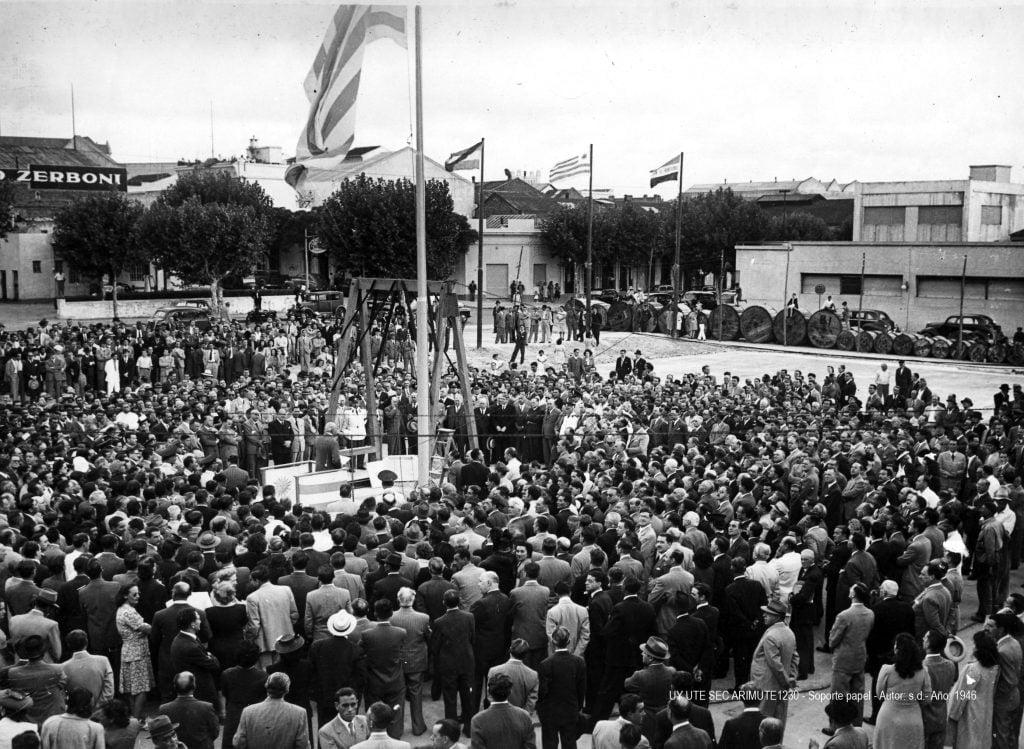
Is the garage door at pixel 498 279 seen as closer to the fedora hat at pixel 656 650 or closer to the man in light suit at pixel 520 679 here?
the man in light suit at pixel 520 679

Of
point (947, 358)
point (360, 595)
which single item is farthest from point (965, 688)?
point (947, 358)

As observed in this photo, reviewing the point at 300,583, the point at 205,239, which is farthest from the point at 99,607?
the point at 205,239

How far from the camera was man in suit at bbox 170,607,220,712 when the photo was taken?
25.8 ft

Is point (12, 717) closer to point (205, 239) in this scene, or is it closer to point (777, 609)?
point (777, 609)

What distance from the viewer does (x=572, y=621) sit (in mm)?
8562

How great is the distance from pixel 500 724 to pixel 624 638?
2.08 meters

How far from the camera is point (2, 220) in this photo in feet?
145

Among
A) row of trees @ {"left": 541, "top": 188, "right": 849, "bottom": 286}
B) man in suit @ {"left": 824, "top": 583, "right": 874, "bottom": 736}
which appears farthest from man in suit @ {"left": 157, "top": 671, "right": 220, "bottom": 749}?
row of trees @ {"left": 541, "top": 188, "right": 849, "bottom": 286}

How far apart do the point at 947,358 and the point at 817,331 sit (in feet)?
14.4

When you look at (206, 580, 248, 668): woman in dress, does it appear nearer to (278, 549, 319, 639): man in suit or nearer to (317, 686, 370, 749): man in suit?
(278, 549, 319, 639): man in suit

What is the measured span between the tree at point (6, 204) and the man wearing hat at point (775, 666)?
1708 inches

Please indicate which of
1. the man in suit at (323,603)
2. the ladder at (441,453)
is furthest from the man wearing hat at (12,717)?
the ladder at (441,453)

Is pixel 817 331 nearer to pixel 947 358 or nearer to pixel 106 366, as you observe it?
pixel 947 358

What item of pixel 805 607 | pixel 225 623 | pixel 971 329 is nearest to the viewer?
pixel 225 623
